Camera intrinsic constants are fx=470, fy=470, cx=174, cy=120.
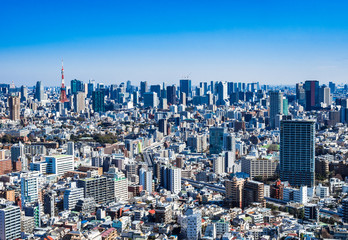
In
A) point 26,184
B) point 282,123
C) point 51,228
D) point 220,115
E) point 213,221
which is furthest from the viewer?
point 220,115

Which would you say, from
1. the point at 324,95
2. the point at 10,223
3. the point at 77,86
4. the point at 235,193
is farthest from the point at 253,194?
the point at 77,86

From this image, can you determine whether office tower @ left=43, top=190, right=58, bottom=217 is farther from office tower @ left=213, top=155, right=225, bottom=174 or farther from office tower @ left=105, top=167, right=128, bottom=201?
office tower @ left=213, top=155, right=225, bottom=174

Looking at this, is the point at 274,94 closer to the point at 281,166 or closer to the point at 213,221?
the point at 281,166

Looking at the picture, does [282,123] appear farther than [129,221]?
Yes

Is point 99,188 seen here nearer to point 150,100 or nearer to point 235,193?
point 235,193

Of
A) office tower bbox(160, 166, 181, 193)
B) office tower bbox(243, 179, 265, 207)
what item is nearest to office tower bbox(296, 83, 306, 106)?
office tower bbox(160, 166, 181, 193)

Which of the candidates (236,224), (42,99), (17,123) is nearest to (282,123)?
(236,224)

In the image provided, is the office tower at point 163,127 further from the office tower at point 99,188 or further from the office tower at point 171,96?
the office tower at point 171,96

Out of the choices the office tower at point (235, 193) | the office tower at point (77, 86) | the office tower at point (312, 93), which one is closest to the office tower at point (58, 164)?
the office tower at point (235, 193)
